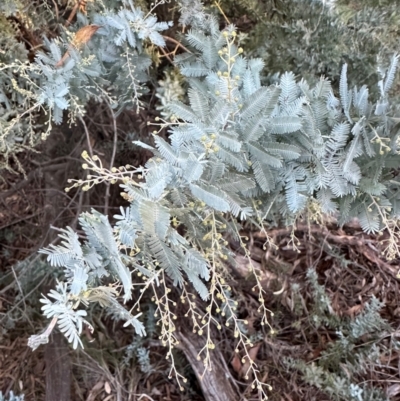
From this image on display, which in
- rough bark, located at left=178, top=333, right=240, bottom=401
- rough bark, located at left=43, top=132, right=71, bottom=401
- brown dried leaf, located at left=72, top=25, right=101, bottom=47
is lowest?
rough bark, located at left=178, top=333, right=240, bottom=401

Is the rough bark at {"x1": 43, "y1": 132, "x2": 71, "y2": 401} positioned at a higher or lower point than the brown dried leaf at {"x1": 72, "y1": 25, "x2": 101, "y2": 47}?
lower

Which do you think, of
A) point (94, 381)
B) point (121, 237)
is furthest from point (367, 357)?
point (121, 237)

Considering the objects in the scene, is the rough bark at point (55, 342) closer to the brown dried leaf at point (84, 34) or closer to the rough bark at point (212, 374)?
the rough bark at point (212, 374)

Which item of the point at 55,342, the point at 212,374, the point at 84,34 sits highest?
the point at 84,34

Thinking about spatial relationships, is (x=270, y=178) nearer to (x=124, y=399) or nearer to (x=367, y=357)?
(x=367, y=357)

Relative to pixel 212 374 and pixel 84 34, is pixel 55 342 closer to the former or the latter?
pixel 212 374

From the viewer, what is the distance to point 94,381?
1.66 m

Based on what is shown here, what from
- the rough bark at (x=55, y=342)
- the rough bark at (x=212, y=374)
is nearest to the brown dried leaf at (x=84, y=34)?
the rough bark at (x=55, y=342)

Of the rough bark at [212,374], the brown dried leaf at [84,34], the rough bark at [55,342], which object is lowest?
the rough bark at [212,374]

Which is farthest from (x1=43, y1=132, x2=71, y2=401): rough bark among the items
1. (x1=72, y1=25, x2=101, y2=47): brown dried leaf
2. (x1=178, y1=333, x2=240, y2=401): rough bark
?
(x1=72, y1=25, x2=101, y2=47): brown dried leaf

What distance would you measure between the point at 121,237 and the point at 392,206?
1.92 feet

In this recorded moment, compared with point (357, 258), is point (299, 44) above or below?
above

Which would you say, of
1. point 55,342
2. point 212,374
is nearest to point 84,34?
point 55,342

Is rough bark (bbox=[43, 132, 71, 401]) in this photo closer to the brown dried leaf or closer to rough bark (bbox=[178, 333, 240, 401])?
rough bark (bbox=[178, 333, 240, 401])
